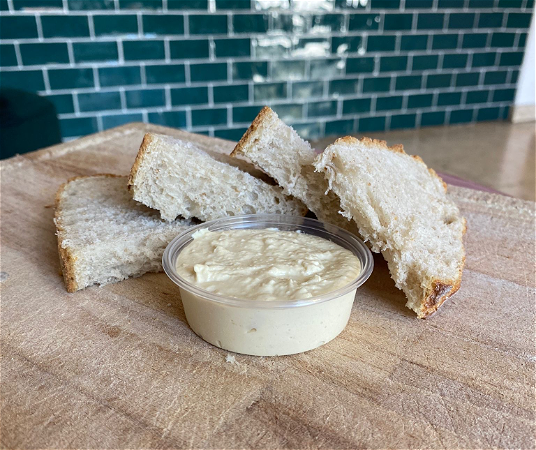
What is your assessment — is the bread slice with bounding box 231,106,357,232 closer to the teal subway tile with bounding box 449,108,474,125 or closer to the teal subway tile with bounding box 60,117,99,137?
the teal subway tile with bounding box 60,117,99,137

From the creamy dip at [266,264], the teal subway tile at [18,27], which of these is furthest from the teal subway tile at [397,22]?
the creamy dip at [266,264]

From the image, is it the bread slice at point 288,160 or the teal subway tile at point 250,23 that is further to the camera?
the teal subway tile at point 250,23

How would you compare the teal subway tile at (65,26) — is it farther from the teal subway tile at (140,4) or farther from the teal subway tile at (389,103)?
Answer: the teal subway tile at (389,103)

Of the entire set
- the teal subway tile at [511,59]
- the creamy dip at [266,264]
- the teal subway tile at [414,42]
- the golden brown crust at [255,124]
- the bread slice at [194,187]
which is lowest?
the creamy dip at [266,264]

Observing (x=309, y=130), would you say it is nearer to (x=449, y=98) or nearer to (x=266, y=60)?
(x=266, y=60)

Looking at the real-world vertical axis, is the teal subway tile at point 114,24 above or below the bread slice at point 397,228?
above

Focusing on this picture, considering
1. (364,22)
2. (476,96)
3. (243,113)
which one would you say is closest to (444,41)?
(476,96)

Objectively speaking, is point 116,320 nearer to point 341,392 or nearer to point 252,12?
point 341,392

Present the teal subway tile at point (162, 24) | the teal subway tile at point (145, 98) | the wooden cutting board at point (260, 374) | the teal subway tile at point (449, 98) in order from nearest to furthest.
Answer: the wooden cutting board at point (260, 374) → the teal subway tile at point (162, 24) → the teal subway tile at point (145, 98) → the teal subway tile at point (449, 98)
